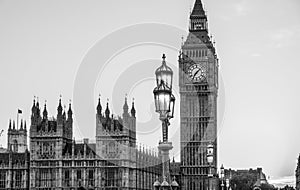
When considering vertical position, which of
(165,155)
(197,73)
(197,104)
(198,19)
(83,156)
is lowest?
(165,155)

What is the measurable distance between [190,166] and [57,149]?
32.8 metres

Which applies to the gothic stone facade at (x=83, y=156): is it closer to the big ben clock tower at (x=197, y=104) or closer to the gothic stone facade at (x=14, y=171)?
the gothic stone facade at (x=14, y=171)

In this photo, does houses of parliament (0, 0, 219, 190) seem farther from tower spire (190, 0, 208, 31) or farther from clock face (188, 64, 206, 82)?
tower spire (190, 0, 208, 31)

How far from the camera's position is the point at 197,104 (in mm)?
126000

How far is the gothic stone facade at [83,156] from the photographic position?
96562 mm

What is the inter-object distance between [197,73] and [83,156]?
36650 mm

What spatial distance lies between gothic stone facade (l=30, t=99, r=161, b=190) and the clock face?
2974 cm

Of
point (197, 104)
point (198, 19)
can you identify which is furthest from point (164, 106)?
point (198, 19)

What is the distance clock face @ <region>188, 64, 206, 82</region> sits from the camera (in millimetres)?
126000

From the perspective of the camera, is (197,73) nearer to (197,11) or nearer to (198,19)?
(198,19)

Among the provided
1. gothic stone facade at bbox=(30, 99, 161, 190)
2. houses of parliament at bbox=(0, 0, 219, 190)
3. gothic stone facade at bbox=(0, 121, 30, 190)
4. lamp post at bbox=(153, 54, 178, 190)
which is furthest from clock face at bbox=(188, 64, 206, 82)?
lamp post at bbox=(153, 54, 178, 190)

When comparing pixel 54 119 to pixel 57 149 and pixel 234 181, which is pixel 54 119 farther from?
pixel 234 181

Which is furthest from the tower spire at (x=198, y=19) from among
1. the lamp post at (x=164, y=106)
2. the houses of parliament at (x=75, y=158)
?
the lamp post at (x=164, y=106)

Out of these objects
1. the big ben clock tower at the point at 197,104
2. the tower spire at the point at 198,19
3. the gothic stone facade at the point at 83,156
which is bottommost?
the gothic stone facade at the point at 83,156
